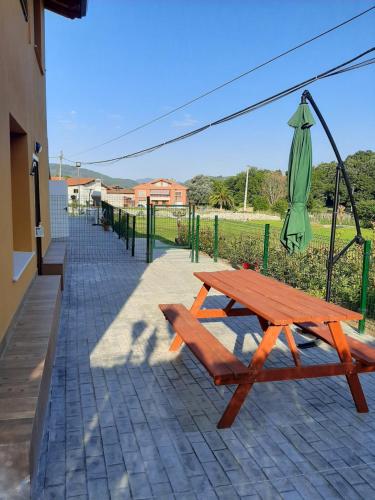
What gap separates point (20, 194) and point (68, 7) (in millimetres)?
6787

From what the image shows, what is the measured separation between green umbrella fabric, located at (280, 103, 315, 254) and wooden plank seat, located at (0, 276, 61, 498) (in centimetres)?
291

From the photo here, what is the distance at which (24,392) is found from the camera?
2.78m

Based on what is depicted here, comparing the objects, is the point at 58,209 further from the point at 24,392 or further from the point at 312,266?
the point at 24,392

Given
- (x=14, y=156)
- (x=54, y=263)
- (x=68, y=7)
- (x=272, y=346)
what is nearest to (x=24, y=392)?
(x=272, y=346)

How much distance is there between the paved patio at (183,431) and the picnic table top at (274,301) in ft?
2.74

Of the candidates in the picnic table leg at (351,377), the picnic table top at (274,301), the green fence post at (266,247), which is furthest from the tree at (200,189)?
the picnic table leg at (351,377)

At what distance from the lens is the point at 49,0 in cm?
985

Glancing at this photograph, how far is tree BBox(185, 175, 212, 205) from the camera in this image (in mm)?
84062

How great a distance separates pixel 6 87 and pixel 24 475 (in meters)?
3.25

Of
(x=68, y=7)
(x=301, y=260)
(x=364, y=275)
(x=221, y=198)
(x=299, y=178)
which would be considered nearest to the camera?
(x=299, y=178)

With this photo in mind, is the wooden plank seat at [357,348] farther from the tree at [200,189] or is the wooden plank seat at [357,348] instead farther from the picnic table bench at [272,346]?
the tree at [200,189]

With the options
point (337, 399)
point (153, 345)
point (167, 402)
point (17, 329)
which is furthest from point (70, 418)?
point (337, 399)

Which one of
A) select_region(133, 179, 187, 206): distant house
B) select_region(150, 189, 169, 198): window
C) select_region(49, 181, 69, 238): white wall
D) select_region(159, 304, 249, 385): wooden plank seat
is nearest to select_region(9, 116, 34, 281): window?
select_region(159, 304, 249, 385): wooden plank seat

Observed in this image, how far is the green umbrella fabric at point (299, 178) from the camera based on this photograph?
4977mm
